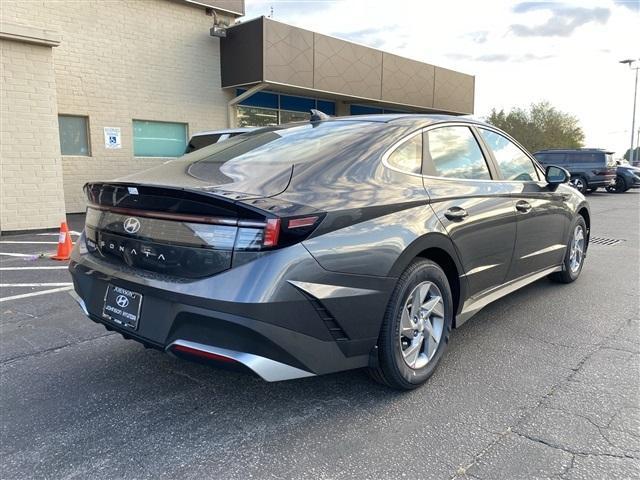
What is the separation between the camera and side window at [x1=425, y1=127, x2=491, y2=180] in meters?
3.42

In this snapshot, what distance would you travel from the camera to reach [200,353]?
Result: 95.7 inches

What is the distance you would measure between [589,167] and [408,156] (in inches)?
794

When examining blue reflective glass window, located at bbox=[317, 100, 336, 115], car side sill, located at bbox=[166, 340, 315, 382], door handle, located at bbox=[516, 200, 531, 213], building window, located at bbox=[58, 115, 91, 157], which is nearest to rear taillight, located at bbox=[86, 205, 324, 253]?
car side sill, located at bbox=[166, 340, 315, 382]

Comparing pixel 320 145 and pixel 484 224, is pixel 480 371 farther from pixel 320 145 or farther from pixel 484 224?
pixel 320 145

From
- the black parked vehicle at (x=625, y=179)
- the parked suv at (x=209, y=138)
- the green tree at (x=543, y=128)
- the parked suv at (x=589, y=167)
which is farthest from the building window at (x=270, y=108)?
the green tree at (x=543, y=128)

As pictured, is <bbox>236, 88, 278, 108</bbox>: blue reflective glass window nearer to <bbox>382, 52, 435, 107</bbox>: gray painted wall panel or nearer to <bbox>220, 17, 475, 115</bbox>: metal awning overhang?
<bbox>220, 17, 475, 115</bbox>: metal awning overhang

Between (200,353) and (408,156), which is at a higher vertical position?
(408,156)

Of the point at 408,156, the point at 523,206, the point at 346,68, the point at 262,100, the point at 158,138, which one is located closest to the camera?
the point at 408,156

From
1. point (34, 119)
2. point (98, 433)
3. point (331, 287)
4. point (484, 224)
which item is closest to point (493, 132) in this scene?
point (484, 224)

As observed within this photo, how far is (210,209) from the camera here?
245 centimetres

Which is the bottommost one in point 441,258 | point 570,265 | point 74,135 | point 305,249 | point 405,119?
point 570,265

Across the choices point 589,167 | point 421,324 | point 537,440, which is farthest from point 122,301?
point 589,167

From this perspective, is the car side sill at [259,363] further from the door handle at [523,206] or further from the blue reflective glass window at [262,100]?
the blue reflective glass window at [262,100]

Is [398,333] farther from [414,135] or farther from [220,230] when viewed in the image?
[414,135]
